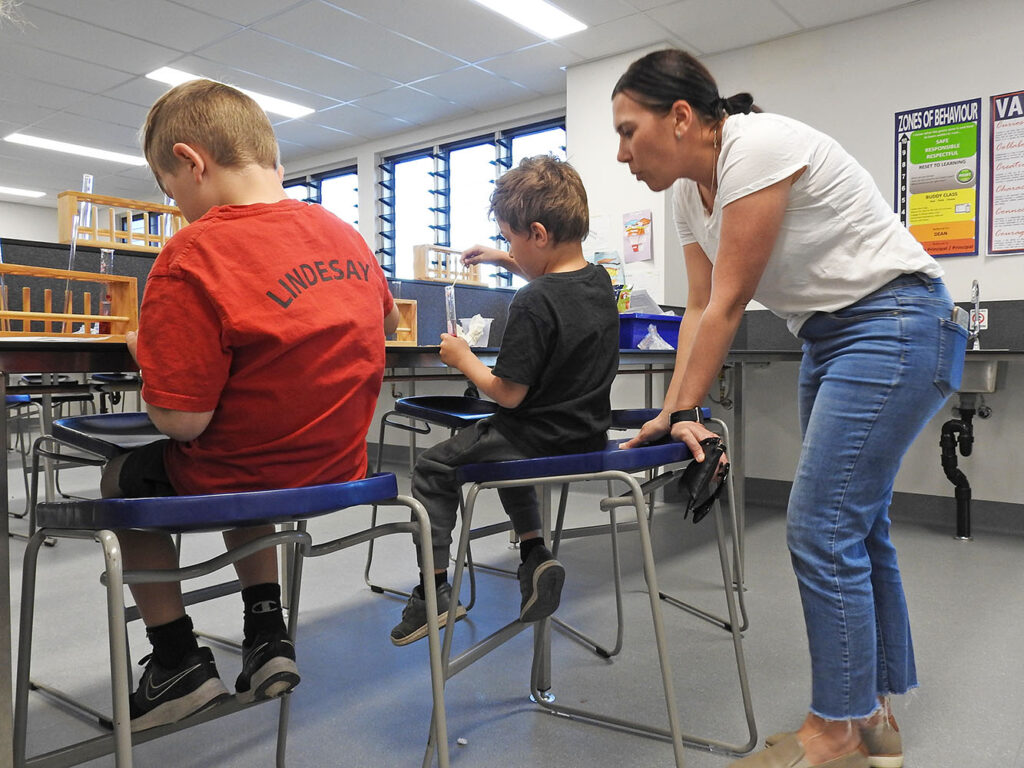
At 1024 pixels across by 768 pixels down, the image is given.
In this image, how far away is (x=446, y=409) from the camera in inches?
70.2

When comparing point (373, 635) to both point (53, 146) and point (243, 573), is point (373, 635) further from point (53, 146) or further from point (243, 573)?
point (53, 146)

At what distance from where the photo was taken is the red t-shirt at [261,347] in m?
0.78

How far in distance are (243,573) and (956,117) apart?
137 inches

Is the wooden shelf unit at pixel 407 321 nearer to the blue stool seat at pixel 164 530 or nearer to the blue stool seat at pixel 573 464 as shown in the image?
the blue stool seat at pixel 573 464


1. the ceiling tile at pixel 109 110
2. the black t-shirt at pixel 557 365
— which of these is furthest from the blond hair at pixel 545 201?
the ceiling tile at pixel 109 110

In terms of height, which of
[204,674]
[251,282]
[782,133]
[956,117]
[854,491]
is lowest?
[204,674]

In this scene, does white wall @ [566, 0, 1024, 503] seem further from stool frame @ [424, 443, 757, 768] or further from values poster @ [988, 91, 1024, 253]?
stool frame @ [424, 443, 757, 768]

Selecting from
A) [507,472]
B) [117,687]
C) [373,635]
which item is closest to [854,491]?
[507,472]

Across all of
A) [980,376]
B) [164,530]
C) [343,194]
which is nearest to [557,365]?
[164,530]

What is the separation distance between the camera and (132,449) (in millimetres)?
908

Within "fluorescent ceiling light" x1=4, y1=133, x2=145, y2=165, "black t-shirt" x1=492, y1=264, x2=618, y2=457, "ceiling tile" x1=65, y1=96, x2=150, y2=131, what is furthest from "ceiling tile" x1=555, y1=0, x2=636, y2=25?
"fluorescent ceiling light" x1=4, y1=133, x2=145, y2=165

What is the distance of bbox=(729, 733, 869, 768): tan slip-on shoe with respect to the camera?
110cm

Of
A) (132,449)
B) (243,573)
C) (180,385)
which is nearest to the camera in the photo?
(180,385)

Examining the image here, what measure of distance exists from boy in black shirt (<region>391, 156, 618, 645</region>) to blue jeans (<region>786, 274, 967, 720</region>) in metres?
0.37
